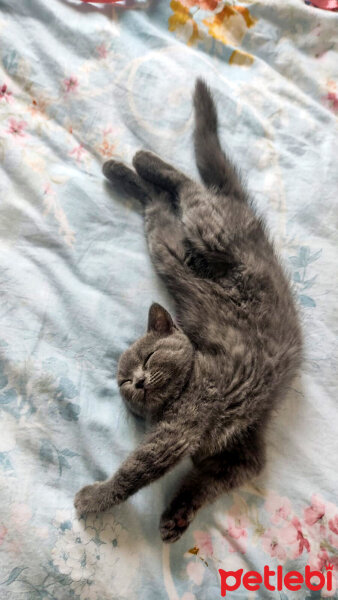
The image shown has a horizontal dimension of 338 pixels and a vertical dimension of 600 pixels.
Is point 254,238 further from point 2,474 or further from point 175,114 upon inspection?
point 2,474

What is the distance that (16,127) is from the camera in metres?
1.13

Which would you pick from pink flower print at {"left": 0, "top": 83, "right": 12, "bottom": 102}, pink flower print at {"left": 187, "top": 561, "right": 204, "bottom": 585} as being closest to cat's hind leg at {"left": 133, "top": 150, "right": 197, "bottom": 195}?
pink flower print at {"left": 0, "top": 83, "right": 12, "bottom": 102}

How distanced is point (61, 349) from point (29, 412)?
159 mm

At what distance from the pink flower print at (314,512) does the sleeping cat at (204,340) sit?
137 millimetres

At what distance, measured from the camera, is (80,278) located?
3.52 ft

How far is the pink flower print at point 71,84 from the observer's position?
3.92 ft

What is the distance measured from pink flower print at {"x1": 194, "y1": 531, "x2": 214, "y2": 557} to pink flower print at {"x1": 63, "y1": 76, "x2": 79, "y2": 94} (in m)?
1.18

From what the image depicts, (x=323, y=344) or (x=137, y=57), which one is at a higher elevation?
(x=137, y=57)

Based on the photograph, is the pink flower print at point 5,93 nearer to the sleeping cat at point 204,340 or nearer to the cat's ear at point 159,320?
the sleeping cat at point 204,340

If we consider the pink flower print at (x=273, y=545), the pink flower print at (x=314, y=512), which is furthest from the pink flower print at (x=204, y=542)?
the pink flower print at (x=314, y=512)

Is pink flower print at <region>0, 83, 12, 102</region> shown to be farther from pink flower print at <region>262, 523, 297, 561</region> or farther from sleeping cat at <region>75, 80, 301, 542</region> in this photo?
pink flower print at <region>262, 523, 297, 561</region>

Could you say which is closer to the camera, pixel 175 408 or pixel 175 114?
pixel 175 408

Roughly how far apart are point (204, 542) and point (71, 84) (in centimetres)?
122

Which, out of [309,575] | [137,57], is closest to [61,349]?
[309,575]
